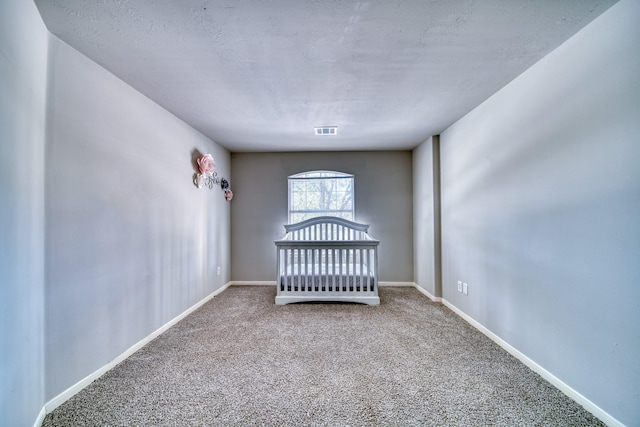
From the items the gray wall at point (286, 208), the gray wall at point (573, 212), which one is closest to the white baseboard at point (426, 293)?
the gray wall at point (286, 208)

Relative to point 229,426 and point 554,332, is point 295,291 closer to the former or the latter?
point 229,426

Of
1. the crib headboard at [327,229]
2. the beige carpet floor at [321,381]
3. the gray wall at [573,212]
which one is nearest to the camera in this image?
the gray wall at [573,212]

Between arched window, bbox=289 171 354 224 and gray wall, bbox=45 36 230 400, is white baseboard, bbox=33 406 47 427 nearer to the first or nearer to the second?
gray wall, bbox=45 36 230 400

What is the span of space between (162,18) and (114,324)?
2.10m

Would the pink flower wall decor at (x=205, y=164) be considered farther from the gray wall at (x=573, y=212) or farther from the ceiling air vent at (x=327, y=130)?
the gray wall at (x=573, y=212)

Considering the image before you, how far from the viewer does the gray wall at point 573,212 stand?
1.30m

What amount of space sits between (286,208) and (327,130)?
5.28ft

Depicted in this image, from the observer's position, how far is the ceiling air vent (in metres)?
3.17

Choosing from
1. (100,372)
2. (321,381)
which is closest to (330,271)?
(321,381)

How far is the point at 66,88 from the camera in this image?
1606mm

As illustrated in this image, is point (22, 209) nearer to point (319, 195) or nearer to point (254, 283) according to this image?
point (254, 283)

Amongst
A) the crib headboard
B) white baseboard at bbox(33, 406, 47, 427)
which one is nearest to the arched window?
the crib headboard

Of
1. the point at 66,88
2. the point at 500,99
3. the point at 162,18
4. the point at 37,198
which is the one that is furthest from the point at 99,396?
the point at 500,99

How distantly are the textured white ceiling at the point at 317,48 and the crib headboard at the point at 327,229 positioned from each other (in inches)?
69.9
